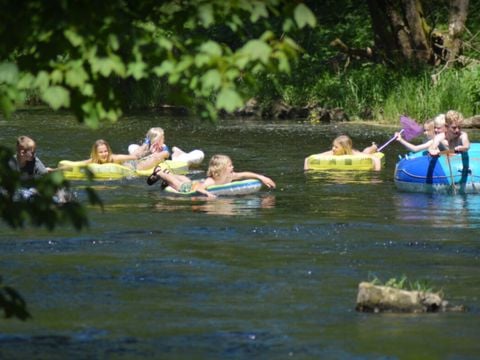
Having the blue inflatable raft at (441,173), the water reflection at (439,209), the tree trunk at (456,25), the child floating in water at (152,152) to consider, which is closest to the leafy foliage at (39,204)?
the water reflection at (439,209)

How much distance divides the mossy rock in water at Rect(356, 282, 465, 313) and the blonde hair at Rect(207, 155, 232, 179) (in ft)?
29.2

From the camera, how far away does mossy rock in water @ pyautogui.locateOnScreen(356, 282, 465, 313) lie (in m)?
9.62

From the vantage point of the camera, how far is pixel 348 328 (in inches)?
A: 365

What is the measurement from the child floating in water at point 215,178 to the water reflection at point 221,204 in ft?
0.80

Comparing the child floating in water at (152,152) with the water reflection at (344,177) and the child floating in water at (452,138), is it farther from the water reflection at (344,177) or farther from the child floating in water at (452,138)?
the child floating in water at (452,138)

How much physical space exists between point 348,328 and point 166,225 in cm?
633

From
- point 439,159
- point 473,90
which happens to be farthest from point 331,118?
point 439,159

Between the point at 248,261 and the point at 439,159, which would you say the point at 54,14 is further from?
the point at 439,159

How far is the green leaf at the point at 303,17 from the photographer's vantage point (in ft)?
20.2

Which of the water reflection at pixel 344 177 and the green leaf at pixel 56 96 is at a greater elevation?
the green leaf at pixel 56 96

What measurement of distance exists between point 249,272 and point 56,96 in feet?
19.6

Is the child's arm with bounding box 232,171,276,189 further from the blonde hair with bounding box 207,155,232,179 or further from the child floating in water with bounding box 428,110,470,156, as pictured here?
the child floating in water with bounding box 428,110,470,156

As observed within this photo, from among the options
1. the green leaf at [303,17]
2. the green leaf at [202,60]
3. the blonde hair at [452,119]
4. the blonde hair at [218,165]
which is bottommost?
the blonde hair at [218,165]

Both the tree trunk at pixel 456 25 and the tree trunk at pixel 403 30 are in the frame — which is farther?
the tree trunk at pixel 403 30
